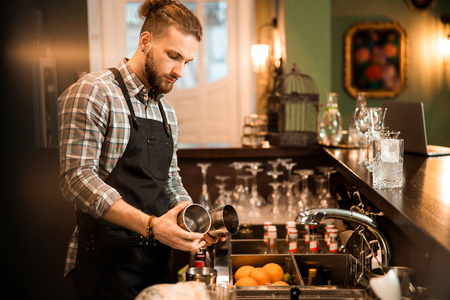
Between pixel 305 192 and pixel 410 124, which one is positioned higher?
pixel 410 124

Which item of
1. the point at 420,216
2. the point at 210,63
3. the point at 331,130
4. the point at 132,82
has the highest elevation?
the point at 210,63

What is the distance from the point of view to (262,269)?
6.80ft

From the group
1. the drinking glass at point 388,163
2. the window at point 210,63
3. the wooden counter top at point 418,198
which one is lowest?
the wooden counter top at point 418,198

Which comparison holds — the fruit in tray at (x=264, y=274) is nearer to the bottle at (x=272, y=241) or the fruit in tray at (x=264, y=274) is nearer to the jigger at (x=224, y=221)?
the bottle at (x=272, y=241)

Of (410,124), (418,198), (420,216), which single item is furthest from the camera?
(410,124)

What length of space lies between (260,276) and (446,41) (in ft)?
18.8

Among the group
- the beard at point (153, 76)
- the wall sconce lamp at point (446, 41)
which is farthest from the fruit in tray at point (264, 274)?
the wall sconce lamp at point (446, 41)

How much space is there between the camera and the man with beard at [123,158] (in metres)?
1.70

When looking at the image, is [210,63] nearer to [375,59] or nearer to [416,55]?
[375,59]

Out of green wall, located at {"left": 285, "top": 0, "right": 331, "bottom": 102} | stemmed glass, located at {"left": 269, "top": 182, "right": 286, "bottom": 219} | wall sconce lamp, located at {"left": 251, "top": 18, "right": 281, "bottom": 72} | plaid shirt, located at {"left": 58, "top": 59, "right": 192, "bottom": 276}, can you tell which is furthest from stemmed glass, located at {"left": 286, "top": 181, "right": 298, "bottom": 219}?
wall sconce lamp, located at {"left": 251, "top": 18, "right": 281, "bottom": 72}

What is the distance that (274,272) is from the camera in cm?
208

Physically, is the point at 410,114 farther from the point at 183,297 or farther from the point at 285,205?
the point at 183,297

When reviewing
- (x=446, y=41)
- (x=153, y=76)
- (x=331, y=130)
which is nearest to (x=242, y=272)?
(x=153, y=76)

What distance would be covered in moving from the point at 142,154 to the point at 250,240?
885 millimetres
